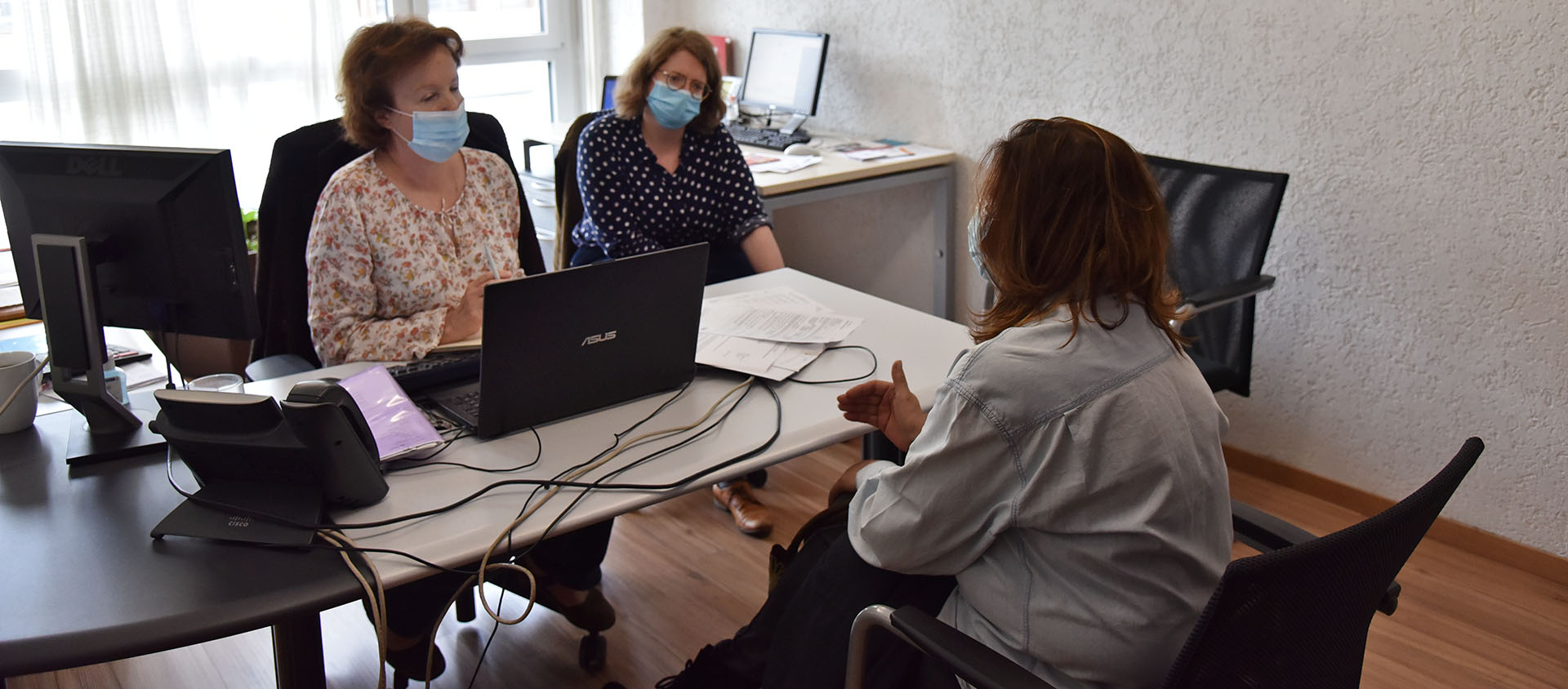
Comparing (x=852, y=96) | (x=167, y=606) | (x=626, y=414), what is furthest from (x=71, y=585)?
(x=852, y=96)

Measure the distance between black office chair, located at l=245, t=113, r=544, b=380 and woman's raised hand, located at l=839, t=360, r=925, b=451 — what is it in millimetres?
1015

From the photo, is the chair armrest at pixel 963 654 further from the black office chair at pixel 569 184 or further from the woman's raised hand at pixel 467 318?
the black office chair at pixel 569 184

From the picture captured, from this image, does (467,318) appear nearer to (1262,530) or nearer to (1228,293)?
(1262,530)

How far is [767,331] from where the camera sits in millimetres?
1914

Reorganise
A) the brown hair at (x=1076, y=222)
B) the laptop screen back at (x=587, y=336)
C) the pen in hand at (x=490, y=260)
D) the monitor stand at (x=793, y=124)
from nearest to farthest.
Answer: the brown hair at (x=1076, y=222) < the laptop screen back at (x=587, y=336) < the pen in hand at (x=490, y=260) < the monitor stand at (x=793, y=124)

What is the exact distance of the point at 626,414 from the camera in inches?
63.4

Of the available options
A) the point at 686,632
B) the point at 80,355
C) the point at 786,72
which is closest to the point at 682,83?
the point at 786,72

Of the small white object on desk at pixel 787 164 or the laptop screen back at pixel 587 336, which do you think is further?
the small white object on desk at pixel 787 164

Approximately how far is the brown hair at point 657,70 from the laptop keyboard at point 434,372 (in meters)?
1.11

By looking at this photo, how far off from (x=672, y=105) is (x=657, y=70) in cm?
9

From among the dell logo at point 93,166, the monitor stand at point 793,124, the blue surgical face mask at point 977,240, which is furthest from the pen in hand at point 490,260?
the monitor stand at point 793,124

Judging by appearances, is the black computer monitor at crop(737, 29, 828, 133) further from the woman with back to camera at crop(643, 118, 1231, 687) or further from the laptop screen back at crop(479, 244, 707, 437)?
the woman with back to camera at crop(643, 118, 1231, 687)

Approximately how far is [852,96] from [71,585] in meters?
2.94

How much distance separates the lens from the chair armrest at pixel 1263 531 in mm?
1362
